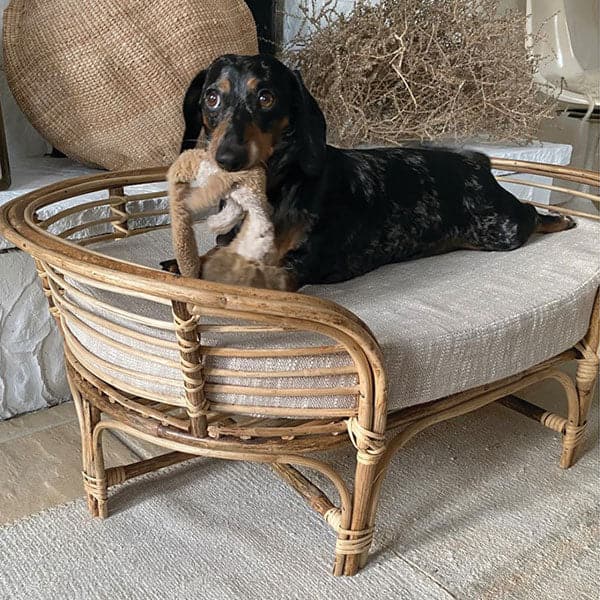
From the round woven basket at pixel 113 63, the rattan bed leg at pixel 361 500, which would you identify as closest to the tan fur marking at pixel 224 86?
the rattan bed leg at pixel 361 500

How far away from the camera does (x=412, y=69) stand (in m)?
1.72

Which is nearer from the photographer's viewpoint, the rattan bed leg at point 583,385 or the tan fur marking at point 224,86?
the tan fur marking at point 224,86

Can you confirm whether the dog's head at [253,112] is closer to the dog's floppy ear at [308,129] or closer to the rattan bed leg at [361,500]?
the dog's floppy ear at [308,129]

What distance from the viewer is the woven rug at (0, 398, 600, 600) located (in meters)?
1.08

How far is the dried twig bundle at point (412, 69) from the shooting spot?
1.72m

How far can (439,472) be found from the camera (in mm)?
1377

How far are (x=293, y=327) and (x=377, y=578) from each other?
0.49m

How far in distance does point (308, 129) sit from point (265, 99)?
0.11 metres

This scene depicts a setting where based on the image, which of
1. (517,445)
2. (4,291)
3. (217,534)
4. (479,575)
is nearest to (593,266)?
(517,445)

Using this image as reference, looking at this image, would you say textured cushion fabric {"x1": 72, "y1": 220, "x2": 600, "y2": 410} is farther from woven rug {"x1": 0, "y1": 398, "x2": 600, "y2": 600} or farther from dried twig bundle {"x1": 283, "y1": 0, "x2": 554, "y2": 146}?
dried twig bundle {"x1": 283, "y1": 0, "x2": 554, "y2": 146}

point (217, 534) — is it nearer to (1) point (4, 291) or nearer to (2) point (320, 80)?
(1) point (4, 291)

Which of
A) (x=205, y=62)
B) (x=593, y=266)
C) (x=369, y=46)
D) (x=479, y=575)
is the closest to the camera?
(x=479, y=575)

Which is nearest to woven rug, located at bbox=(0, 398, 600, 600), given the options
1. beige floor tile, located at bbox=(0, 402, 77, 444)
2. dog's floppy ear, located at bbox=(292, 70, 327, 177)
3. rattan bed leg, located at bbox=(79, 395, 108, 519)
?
rattan bed leg, located at bbox=(79, 395, 108, 519)

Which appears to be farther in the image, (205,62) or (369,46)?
(369,46)
